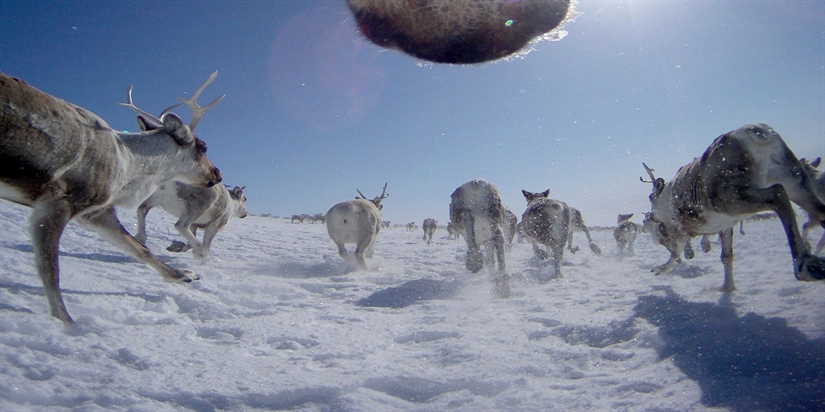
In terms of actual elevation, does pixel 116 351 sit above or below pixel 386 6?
below

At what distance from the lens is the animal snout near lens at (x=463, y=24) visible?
1359mm

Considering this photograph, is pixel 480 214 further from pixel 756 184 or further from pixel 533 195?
pixel 533 195

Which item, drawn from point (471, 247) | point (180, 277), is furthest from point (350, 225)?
point (180, 277)

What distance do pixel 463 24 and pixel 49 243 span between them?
362cm

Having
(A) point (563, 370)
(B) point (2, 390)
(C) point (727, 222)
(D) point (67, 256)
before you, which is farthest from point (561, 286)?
(D) point (67, 256)

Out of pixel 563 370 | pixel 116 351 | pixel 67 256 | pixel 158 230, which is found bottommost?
pixel 563 370

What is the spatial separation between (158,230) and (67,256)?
19.3 ft

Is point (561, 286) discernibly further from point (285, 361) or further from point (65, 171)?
point (65, 171)

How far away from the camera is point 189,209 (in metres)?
8.15

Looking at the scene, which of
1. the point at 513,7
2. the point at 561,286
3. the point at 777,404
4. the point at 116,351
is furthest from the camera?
the point at 561,286

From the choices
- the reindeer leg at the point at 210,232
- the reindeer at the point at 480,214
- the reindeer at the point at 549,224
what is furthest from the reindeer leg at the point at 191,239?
the reindeer at the point at 549,224

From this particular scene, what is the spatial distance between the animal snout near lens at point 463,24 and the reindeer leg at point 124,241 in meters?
3.55

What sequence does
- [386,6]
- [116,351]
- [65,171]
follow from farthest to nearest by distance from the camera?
1. [65,171]
2. [116,351]
3. [386,6]

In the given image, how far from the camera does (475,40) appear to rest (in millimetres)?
1403
